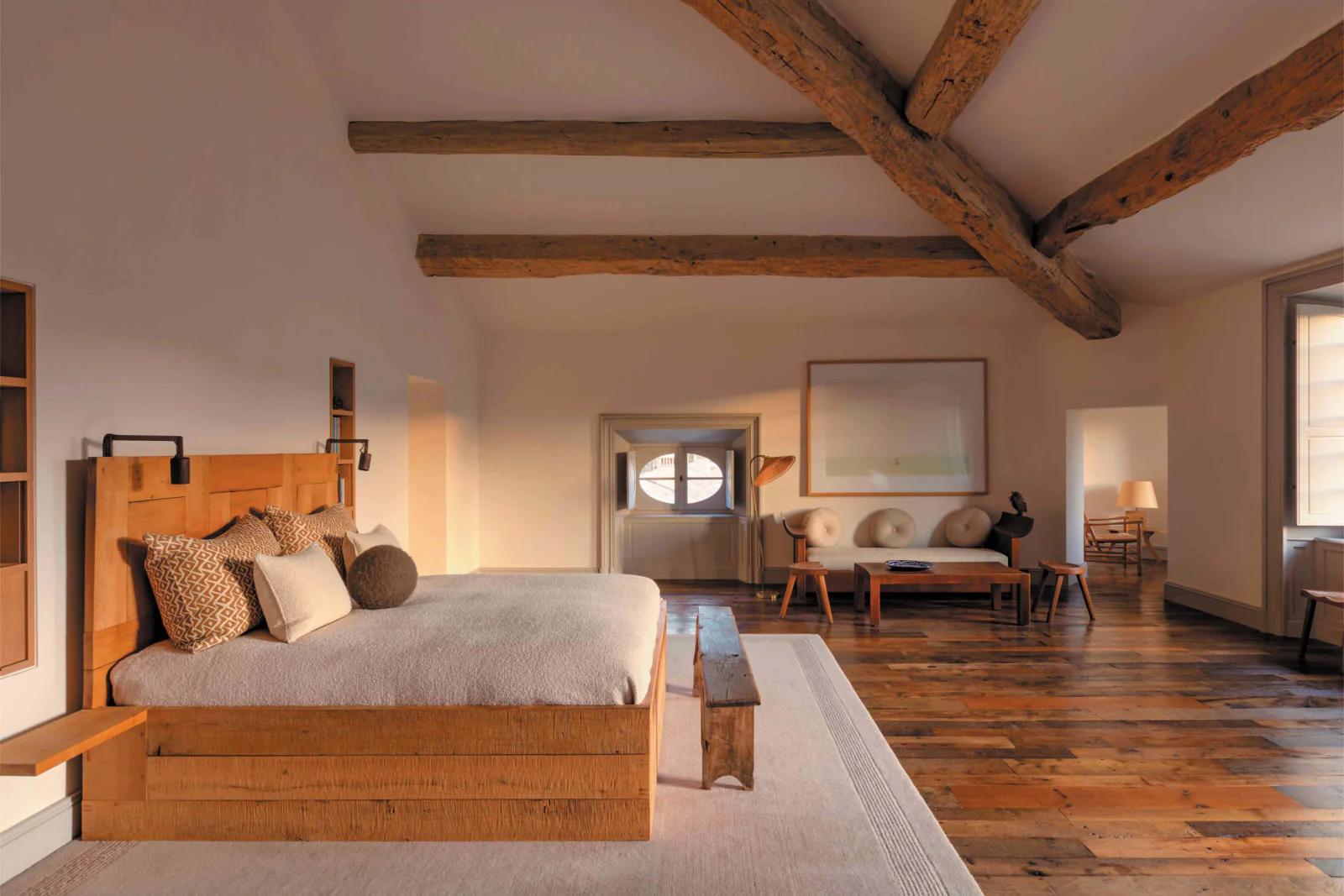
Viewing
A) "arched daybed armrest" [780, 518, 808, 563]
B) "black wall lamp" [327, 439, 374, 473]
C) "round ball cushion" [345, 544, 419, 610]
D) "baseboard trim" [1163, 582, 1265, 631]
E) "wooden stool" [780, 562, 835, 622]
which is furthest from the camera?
"arched daybed armrest" [780, 518, 808, 563]

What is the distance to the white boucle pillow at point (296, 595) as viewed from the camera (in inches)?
106

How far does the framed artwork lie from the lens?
696 centimetres

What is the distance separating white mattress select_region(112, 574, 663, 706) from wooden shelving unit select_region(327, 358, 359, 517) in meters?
1.87

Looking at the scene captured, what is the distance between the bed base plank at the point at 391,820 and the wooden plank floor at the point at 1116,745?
43.4 inches

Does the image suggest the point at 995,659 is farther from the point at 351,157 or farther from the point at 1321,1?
the point at 351,157

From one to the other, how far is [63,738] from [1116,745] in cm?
368

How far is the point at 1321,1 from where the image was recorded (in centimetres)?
288

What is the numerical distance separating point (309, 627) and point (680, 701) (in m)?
1.74

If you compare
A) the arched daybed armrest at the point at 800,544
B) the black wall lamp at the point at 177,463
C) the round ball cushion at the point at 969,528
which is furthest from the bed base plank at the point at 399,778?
the round ball cushion at the point at 969,528

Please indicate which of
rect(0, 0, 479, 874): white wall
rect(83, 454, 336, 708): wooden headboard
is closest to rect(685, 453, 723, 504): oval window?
rect(0, 0, 479, 874): white wall

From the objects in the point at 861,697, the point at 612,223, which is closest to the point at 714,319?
the point at 612,223

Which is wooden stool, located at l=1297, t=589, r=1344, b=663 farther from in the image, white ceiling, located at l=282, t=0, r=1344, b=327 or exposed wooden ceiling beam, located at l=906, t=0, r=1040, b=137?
exposed wooden ceiling beam, located at l=906, t=0, r=1040, b=137

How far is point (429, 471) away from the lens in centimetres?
630

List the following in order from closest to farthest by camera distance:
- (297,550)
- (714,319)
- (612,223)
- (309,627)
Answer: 1. (309,627)
2. (297,550)
3. (612,223)
4. (714,319)
